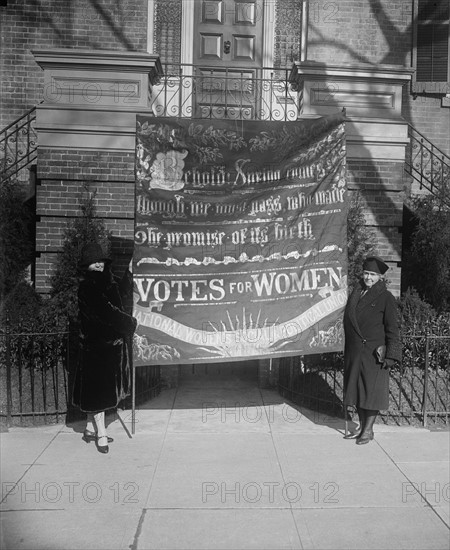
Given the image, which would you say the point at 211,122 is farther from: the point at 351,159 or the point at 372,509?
the point at 372,509

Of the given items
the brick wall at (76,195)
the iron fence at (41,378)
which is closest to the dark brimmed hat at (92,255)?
the iron fence at (41,378)

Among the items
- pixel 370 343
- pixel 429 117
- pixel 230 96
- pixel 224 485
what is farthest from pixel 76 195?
pixel 429 117

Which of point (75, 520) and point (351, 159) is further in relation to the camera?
point (351, 159)

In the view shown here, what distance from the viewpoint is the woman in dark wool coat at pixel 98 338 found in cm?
607

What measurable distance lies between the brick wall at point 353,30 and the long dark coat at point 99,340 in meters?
5.66

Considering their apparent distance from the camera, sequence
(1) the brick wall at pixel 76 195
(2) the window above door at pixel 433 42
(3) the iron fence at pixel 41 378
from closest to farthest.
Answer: (3) the iron fence at pixel 41 378, (1) the brick wall at pixel 76 195, (2) the window above door at pixel 433 42

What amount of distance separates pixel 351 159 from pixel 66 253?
374 centimetres

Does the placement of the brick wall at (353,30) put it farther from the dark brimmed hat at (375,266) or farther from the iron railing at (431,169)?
the dark brimmed hat at (375,266)

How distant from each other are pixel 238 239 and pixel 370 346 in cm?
162

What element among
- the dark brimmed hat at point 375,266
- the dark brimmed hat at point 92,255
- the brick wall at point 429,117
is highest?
the brick wall at point 429,117

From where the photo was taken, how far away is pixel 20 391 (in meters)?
7.00

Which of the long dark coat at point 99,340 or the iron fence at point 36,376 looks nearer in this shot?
the long dark coat at point 99,340

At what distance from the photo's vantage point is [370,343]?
634 cm

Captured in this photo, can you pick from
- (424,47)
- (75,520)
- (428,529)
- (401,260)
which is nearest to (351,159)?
(401,260)
